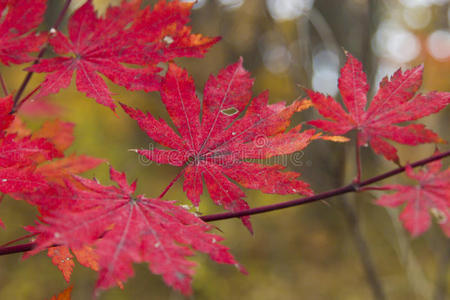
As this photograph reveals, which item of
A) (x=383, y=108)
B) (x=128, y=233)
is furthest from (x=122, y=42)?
(x=383, y=108)

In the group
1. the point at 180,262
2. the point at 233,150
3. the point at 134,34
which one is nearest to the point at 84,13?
the point at 134,34

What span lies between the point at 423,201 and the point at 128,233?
0.37 metres

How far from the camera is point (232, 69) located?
1.92 ft

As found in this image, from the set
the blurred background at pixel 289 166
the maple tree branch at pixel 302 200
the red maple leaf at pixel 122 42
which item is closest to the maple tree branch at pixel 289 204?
the maple tree branch at pixel 302 200

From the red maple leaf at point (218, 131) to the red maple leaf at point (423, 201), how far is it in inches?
5.8

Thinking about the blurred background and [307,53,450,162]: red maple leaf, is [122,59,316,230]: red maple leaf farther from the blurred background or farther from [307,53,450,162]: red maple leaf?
the blurred background

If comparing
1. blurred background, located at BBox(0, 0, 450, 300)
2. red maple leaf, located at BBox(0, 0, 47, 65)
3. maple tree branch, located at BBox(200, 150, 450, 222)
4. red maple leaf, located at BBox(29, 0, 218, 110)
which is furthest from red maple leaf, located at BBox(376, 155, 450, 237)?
blurred background, located at BBox(0, 0, 450, 300)

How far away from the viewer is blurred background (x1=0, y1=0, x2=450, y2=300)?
2.40 m

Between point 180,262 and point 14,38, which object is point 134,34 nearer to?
point 14,38

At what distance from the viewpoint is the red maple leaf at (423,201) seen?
1.44 feet

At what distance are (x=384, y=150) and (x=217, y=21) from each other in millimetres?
3356

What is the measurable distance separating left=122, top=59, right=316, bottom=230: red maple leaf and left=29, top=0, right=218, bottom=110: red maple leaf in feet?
0.16

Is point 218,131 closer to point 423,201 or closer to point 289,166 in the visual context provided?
point 423,201

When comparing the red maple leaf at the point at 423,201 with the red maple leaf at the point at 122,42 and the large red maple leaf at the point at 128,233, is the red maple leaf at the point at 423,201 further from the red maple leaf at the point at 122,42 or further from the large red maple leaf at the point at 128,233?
the red maple leaf at the point at 122,42
